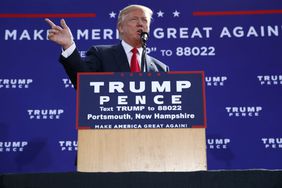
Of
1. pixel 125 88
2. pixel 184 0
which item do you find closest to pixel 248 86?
pixel 184 0

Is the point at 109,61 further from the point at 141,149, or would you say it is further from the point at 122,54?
the point at 141,149

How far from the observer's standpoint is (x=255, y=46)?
12.8 ft

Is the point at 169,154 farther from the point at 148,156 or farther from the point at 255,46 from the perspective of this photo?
the point at 255,46

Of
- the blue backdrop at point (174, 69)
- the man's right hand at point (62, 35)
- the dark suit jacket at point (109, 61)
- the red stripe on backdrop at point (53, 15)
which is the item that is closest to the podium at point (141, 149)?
the man's right hand at point (62, 35)

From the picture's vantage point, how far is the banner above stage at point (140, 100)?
1.61 metres

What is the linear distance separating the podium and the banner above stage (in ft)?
0.07

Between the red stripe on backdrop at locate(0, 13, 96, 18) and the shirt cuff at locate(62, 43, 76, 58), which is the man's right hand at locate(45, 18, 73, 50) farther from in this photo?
the red stripe on backdrop at locate(0, 13, 96, 18)

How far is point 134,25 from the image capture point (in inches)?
105

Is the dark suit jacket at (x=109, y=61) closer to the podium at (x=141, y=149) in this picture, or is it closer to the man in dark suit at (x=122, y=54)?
the man in dark suit at (x=122, y=54)

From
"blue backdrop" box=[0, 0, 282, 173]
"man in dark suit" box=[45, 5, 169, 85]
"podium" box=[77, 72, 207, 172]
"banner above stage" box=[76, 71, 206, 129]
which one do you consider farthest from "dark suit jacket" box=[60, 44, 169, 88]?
"blue backdrop" box=[0, 0, 282, 173]

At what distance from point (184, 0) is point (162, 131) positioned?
8.53 feet

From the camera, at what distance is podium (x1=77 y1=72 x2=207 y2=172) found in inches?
61.4

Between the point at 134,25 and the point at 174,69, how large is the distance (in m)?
1.22

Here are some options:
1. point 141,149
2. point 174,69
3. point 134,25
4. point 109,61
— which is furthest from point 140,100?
point 174,69
